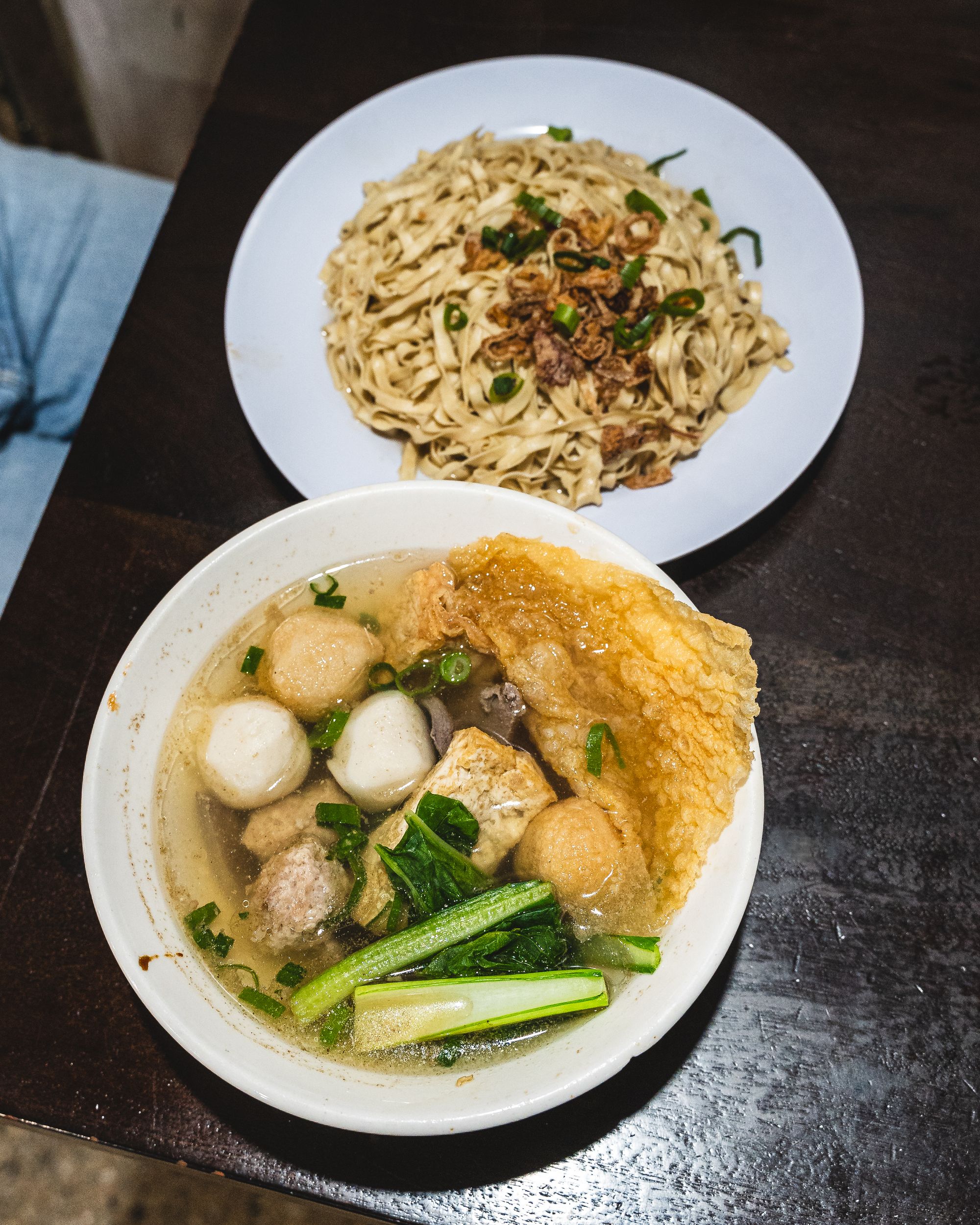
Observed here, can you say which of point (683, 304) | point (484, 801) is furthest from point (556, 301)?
point (484, 801)

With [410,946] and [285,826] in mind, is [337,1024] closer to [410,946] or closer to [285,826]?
[410,946]

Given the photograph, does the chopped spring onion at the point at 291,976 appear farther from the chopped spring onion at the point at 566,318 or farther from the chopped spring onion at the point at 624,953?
the chopped spring onion at the point at 566,318

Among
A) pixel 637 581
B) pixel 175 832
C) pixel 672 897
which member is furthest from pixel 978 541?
pixel 175 832

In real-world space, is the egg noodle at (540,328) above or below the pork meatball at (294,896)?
above

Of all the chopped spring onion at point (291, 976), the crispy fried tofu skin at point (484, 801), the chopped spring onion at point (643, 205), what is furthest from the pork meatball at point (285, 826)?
the chopped spring onion at point (643, 205)

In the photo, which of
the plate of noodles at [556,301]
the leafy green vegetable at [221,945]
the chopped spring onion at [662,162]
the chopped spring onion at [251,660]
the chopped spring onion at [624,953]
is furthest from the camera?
the chopped spring onion at [662,162]

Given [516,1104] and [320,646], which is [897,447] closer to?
[320,646]
